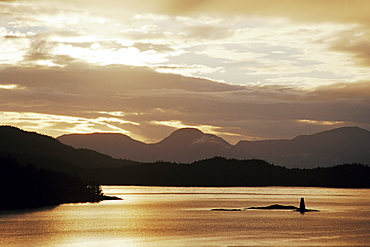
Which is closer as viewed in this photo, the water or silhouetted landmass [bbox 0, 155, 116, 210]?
the water

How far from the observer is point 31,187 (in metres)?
160

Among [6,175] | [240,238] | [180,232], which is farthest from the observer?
[6,175]

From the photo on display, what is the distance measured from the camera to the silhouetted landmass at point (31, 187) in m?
151

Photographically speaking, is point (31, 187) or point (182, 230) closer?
point (182, 230)

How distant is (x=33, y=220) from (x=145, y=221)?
21.4 metres

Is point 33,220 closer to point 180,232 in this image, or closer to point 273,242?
point 180,232

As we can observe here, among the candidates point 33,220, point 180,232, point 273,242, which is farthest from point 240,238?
point 33,220

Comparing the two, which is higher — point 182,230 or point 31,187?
point 31,187

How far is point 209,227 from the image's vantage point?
332 feet

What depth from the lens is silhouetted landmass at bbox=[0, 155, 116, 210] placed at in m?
151

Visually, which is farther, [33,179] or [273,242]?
[33,179]

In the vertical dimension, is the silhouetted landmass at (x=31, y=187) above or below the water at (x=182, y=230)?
above

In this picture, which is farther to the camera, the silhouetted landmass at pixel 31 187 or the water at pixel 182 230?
the silhouetted landmass at pixel 31 187

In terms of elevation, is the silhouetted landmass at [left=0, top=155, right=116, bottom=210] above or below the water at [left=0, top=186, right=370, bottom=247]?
above
